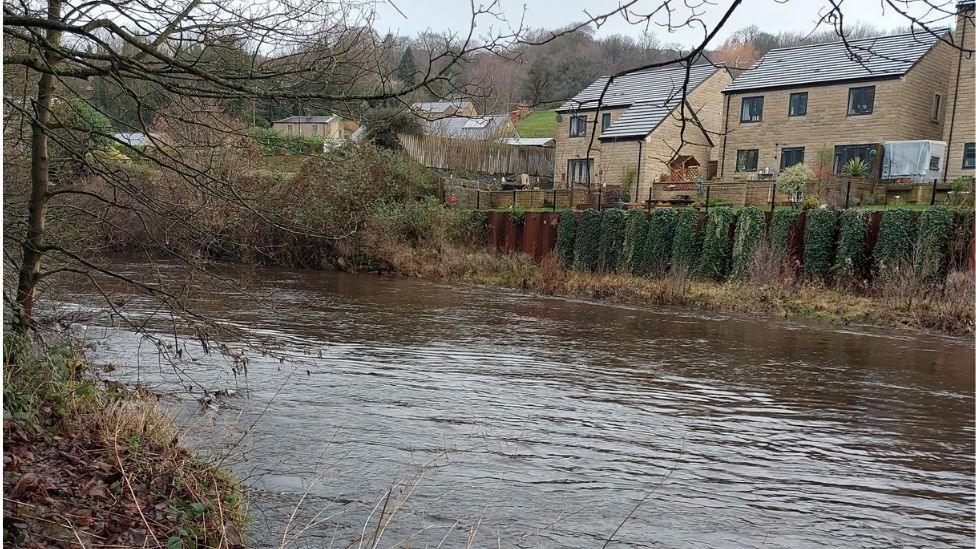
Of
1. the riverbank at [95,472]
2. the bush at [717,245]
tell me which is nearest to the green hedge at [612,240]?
the bush at [717,245]

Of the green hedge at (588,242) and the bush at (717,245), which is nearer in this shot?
the bush at (717,245)

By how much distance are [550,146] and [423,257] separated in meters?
23.4

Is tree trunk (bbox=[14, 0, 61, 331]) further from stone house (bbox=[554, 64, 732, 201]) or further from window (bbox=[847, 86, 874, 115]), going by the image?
window (bbox=[847, 86, 874, 115])

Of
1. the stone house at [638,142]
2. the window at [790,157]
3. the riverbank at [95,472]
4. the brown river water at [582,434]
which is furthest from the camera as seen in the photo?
the stone house at [638,142]

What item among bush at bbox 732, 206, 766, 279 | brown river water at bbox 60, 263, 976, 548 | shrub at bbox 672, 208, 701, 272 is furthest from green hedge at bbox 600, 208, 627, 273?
brown river water at bbox 60, 263, 976, 548

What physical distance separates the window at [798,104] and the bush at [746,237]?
13064mm

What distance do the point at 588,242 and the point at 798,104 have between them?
520 inches

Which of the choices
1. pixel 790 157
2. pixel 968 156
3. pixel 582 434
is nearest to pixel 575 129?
pixel 790 157

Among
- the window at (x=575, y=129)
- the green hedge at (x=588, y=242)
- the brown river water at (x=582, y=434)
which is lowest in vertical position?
the brown river water at (x=582, y=434)

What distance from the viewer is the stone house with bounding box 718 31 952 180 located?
94.5 ft

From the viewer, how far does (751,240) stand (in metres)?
20.1

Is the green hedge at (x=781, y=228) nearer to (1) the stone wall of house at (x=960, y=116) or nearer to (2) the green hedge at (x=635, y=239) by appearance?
(2) the green hedge at (x=635, y=239)

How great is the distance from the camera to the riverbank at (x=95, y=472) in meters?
3.96

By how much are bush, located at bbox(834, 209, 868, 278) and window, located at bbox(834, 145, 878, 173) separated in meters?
11.5
